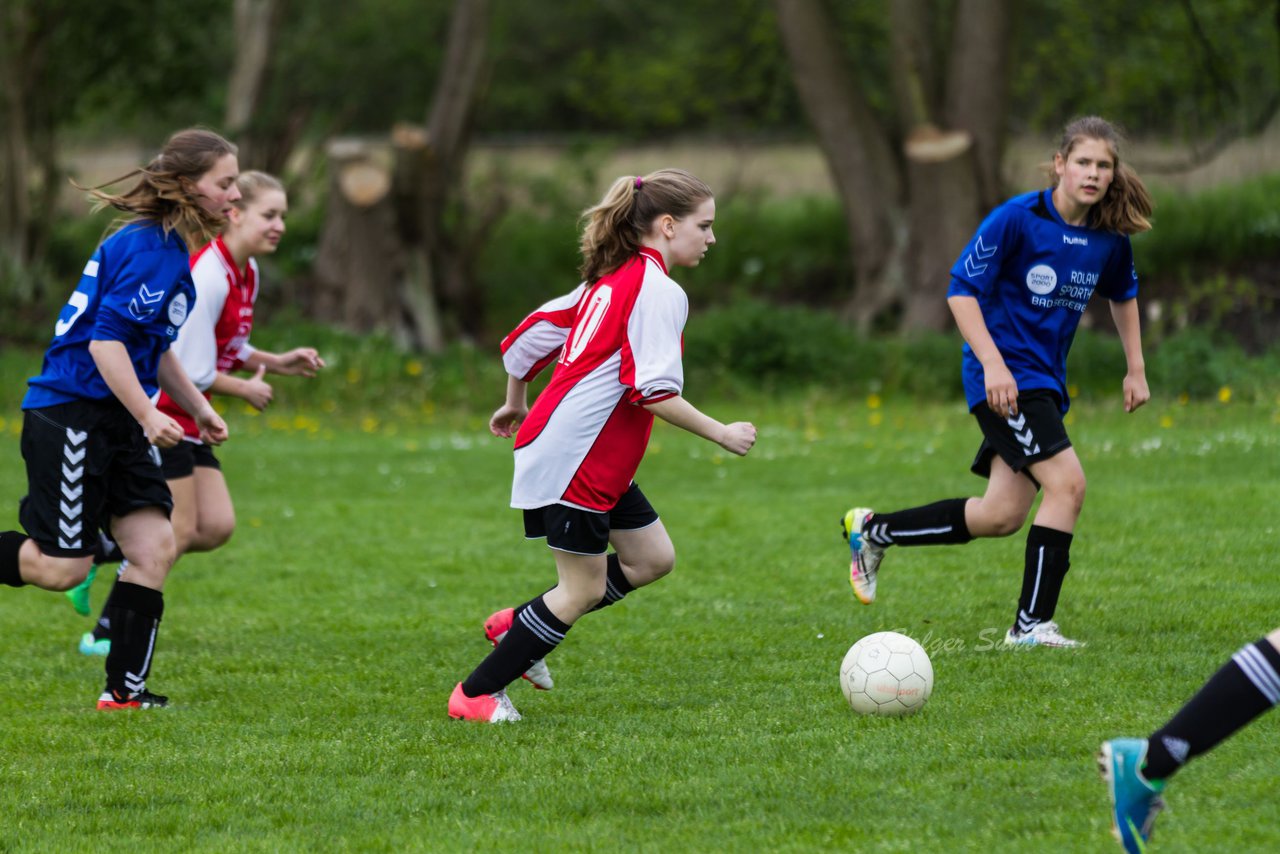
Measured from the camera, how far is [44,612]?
776 cm

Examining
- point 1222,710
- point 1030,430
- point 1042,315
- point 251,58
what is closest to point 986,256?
point 1042,315

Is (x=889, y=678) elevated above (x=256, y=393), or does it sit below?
below

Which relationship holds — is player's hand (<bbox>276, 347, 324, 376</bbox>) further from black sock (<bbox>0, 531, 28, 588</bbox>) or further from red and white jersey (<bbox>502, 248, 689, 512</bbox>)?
red and white jersey (<bbox>502, 248, 689, 512</bbox>)

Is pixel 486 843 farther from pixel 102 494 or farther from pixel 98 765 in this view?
pixel 102 494

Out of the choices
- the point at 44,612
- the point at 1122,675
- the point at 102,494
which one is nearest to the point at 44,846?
the point at 102,494

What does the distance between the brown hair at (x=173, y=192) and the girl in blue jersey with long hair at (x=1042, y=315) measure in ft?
8.84

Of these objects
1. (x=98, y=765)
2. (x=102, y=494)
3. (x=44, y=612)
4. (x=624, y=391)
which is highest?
(x=624, y=391)

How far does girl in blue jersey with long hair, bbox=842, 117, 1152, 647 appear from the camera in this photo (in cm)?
574

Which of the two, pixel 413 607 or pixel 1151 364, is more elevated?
pixel 1151 364

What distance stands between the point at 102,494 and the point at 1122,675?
11.4 feet

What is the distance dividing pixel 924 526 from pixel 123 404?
3087 millimetres

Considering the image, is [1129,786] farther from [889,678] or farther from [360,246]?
[360,246]

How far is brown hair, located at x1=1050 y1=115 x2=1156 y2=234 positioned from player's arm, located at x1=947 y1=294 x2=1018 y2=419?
1.94 ft

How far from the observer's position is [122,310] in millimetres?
5074
